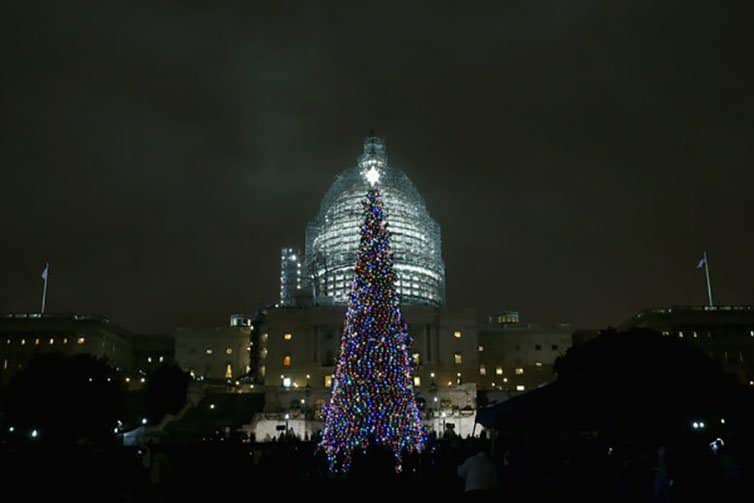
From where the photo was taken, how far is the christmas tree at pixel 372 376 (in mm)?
27234

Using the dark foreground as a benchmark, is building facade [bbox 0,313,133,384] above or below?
above

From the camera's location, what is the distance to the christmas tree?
27.2 meters

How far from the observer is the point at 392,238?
334 feet

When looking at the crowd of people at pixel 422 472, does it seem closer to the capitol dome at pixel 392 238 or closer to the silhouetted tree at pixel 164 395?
the silhouetted tree at pixel 164 395

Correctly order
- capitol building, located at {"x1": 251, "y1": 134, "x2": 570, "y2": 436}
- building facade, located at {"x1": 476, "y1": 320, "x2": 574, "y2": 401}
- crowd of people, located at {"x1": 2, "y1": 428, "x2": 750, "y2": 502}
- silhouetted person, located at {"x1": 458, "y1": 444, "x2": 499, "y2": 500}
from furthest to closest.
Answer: building facade, located at {"x1": 476, "y1": 320, "x2": 574, "y2": 401} < capitol building, located at {"x1": 251, "y1": 134, "x2": 570, "y2": 436} < crowd of people, located at {"x1": 2, "y1": 428, "x2": 750, "y2": 502} < silhouetted person, located at {"x1": 458, "y1": 444, "x2": 499, "y2": 500}

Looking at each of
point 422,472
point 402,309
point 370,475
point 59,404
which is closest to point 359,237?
point 402,309

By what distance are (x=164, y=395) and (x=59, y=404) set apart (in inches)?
860

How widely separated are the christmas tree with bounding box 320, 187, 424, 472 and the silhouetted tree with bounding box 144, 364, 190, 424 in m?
48.5

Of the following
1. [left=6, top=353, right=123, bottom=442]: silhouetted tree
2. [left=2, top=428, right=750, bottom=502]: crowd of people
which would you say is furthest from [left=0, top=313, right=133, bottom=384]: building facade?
[left=2, top=428, right=750, bottom=502]: crowd of people

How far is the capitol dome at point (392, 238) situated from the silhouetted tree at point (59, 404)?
4478 cm

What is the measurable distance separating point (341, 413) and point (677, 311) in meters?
86.0

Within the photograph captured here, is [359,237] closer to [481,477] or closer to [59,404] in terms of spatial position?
[59,404]

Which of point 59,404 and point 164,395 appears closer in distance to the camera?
point 59,404

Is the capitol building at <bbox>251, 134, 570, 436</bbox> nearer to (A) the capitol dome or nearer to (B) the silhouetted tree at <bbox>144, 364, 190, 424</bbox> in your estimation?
(A) the capitol dome
